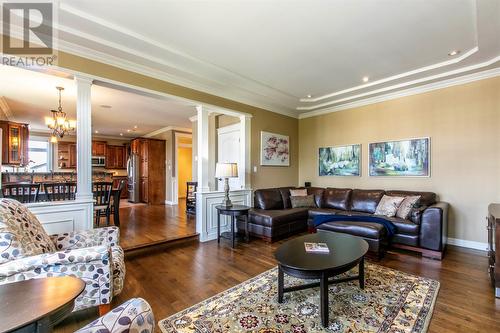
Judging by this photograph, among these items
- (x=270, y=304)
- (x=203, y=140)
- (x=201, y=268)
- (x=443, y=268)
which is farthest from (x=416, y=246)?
(x=203, y=140)

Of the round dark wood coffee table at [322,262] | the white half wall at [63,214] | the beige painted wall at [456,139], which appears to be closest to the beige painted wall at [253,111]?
the white half wall at [63,214]

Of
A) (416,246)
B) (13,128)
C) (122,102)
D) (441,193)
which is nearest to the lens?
(416,246)

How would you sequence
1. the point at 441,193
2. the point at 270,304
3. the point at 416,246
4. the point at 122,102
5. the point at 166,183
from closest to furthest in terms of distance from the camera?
the point at 270,304 → the point at 416,246 → the point at 441,193 → the point at 122,102 → the point at 166,183

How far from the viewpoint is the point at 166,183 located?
28.3 ft

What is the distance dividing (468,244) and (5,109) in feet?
33.3

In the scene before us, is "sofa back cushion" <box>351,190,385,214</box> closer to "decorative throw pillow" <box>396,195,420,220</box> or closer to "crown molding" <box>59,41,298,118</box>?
"decorative throw pillow" <box>396,195,420,220</box>

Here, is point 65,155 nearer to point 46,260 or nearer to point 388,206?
point 46,260

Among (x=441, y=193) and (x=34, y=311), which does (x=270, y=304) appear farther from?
(x=441, y=193)

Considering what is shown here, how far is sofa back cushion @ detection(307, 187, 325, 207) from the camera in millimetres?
5216

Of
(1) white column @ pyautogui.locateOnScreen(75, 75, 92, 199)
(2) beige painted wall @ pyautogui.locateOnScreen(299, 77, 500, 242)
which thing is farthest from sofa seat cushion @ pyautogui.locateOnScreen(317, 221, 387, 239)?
(1) white column @ pyautogui.locateOnScreen(75, 75, 92, 199)

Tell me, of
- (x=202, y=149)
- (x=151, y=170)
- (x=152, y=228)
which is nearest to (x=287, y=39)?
(x=202, y=149)

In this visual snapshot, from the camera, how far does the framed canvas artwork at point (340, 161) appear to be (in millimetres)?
5199

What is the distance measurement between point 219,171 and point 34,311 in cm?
321

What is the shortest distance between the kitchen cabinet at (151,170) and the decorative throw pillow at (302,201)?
5.35 metres
